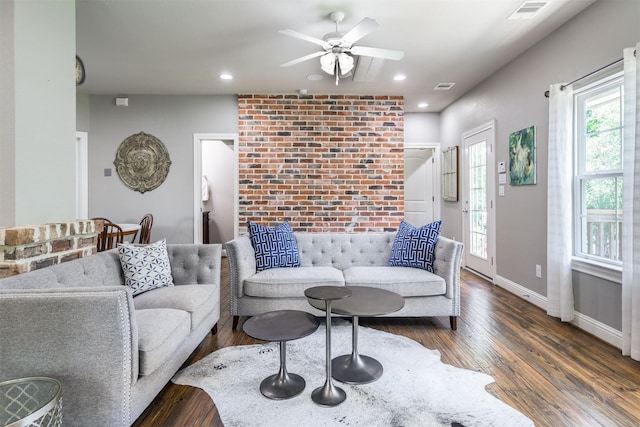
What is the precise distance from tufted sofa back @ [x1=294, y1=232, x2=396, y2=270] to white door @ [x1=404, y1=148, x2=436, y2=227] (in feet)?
9.78

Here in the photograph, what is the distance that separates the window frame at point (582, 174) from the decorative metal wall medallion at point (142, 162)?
16.3ft

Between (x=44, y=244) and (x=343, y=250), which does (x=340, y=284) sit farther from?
(x=44, y=244)

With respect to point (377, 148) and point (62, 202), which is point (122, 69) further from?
point (377, 148)

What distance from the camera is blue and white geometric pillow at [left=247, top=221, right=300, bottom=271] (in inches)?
119

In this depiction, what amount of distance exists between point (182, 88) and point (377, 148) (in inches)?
114

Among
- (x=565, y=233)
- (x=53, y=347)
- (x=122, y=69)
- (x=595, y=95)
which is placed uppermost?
(x=122, y=69)

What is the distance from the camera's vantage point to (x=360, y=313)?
71.2 inches

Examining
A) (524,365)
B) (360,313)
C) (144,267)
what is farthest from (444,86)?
(144,267)

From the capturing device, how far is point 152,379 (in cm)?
163

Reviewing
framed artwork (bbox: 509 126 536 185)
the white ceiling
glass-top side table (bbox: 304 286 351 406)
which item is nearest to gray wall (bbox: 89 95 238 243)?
the white ceiling

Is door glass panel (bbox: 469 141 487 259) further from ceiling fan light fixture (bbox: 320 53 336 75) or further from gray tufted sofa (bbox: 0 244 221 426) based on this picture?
gray tufted sofa (bbox: 0 244 221 426)

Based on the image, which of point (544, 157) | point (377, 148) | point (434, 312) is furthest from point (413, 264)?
point (377, 148)

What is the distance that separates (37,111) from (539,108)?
13.3ft

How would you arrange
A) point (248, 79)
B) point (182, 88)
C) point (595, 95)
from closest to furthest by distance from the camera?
point (595, 95) < point (248, 79) < point (182, 88)
